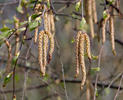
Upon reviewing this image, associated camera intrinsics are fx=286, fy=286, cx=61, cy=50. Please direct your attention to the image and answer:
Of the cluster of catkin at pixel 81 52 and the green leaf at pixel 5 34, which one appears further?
the green leaf at pixel 5 34

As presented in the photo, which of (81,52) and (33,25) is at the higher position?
(33,25)

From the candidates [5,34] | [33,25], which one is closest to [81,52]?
[33,25]

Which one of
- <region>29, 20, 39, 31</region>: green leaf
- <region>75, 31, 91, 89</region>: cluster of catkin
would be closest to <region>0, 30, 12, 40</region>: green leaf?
<region>29, 20, 39, 31</region>: green leaf

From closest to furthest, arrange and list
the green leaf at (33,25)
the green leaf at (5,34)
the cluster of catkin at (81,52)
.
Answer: the cluster of catkin at (81,52) → the green leaf at (33,25) → the green leaf at (5,34)

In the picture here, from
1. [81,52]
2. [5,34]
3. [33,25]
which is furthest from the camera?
[5,34]

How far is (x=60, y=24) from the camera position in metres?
5.52

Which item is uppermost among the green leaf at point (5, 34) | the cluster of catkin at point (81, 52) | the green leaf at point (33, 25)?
the green leaf at point (33, 25)

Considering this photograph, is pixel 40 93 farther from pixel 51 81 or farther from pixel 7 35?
pixel 7 35

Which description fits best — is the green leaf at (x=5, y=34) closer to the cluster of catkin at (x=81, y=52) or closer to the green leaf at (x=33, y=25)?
the green leaf at (x=33, y=25)

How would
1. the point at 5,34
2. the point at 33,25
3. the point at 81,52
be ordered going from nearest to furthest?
the point at 81,52 → the point at 33,25 → the point at 5,34

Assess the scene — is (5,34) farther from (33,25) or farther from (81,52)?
(81,52)

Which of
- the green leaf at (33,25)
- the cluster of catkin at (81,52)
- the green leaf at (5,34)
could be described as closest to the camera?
the cluster of catkin at (81,52)

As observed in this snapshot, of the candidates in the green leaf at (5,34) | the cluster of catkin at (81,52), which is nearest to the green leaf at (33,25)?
the green leaf at (5,34)

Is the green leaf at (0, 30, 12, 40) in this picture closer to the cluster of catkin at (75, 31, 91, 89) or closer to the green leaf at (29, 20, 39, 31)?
the green leaf at (29, 20, 39, 31)
